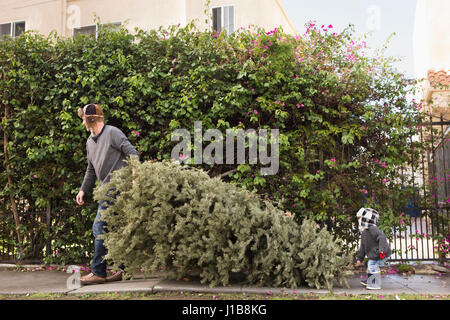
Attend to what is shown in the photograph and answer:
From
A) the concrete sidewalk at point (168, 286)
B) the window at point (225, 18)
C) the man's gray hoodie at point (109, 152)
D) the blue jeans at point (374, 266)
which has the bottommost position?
the concrete sidewalk at point (168, 286)

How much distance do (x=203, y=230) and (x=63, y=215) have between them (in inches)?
115

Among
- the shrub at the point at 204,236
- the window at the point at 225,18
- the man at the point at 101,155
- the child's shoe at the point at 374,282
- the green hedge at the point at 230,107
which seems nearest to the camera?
the shrub at the point at 204,236

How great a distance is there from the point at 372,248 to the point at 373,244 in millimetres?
52

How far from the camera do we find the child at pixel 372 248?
4.09 meters

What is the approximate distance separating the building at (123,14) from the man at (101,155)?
760 cm

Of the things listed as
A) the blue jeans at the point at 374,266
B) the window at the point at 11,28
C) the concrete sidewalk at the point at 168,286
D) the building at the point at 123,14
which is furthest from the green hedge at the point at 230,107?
the window at the point at 11,28

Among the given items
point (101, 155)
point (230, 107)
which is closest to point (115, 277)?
point (101, 155)

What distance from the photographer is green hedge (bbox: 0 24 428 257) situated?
5.12 metres

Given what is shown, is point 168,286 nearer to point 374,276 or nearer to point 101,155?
point 101,155

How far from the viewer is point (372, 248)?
14.1ft

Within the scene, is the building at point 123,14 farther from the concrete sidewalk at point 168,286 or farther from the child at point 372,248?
the concrete sidewalk at point 168,286

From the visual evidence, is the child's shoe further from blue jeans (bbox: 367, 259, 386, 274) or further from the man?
the man

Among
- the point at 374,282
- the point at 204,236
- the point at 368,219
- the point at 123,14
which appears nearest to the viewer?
the point at 204,236
